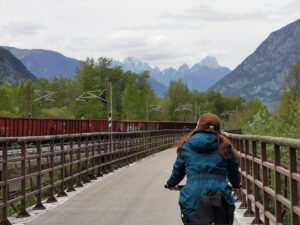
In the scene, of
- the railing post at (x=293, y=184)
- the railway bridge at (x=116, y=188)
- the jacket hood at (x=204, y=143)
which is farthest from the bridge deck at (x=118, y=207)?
the jacket hood at (x=204, y=143)

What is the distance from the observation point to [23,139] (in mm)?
10141

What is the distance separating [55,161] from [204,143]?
11.1 meters

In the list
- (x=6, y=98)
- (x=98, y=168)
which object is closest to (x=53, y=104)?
(x=6, y=98)

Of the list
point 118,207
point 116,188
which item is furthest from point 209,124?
point 116,188

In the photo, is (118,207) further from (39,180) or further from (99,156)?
(99,156)

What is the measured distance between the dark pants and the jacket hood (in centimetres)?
38

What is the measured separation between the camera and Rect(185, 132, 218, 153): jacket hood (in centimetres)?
506

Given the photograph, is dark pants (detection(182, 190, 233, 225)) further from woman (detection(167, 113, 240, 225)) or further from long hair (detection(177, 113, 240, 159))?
long hair (detection(177, 113, 240, 159))

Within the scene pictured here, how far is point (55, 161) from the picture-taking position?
1575cm

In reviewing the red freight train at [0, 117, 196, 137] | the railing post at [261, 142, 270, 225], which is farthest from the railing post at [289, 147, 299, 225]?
the red freight train at [0, 117, 196, 137]

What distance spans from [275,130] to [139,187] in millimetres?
3924

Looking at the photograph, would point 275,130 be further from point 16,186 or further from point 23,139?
point 23,139

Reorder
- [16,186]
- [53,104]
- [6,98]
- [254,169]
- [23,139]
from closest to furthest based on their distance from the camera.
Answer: [254,169]
[23,139]
[16,186]
[6,98]
[53,104]

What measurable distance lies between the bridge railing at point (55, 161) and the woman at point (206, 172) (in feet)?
15.0
